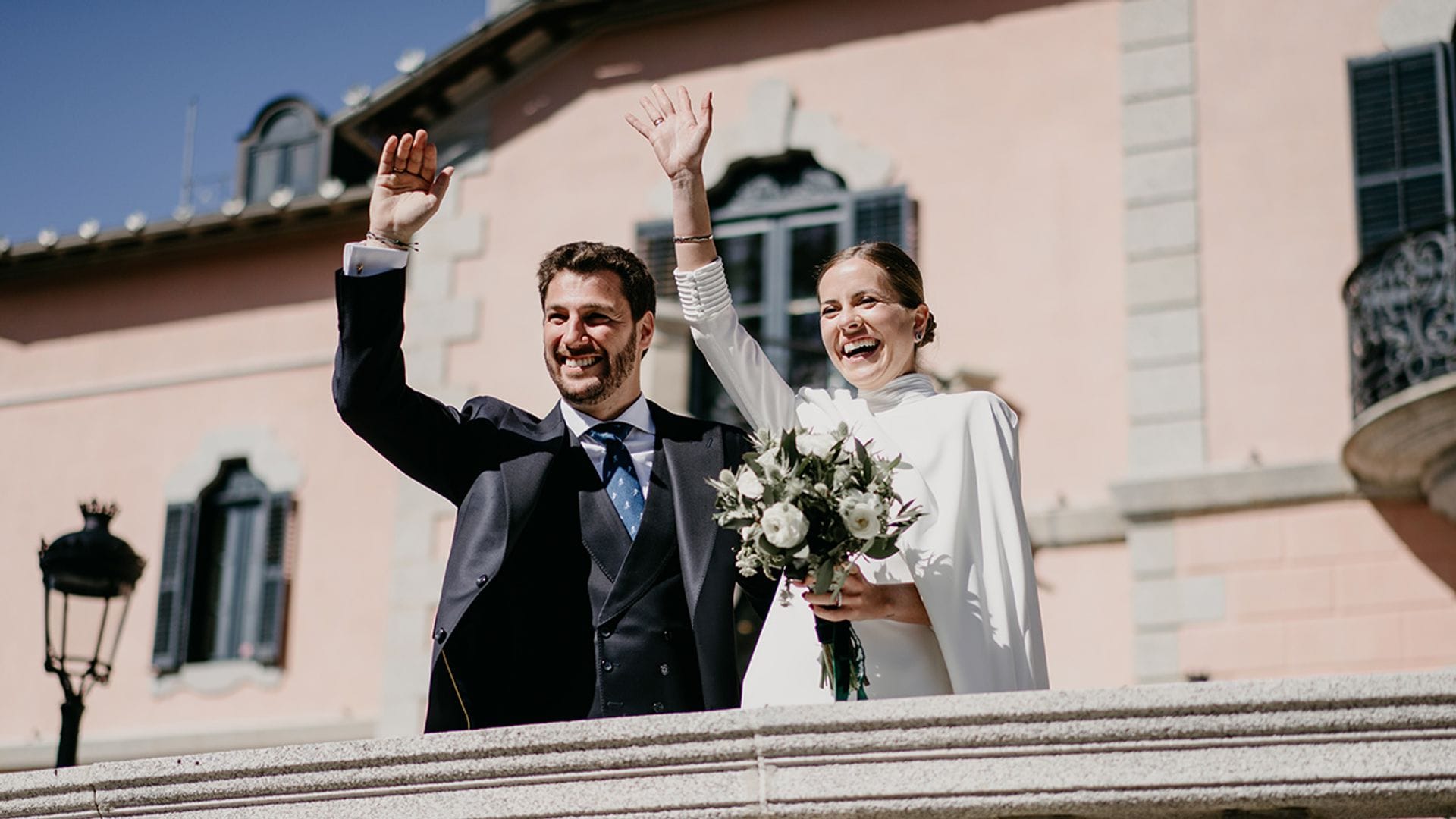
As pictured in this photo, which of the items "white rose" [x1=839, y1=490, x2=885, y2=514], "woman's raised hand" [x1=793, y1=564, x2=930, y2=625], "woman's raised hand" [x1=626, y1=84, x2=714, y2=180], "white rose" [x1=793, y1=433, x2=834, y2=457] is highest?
"woman's raised hand" [x1=626, y1=84, x2=714, y2=180]

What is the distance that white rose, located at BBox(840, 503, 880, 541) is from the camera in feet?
11.8

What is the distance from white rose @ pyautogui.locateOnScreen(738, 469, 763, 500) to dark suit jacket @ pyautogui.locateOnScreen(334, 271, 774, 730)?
0.31 meters

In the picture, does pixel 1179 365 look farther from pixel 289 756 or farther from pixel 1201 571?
pixel 289 756

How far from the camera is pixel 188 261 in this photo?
49.4ft

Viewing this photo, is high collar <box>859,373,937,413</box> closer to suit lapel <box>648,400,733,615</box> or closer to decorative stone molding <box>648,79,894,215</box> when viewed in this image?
suit lapel <box>648,400,733,615</box>

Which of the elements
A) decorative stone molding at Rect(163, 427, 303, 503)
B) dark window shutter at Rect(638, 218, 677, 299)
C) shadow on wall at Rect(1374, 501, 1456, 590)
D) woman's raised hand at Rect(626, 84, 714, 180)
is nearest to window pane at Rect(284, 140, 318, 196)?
decorative stone molding at Rect(163, 427, 303, 503)

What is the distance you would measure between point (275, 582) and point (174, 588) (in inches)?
30.1

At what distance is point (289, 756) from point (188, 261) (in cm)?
1185

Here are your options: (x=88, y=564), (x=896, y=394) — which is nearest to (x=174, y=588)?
(x=88, y=564)

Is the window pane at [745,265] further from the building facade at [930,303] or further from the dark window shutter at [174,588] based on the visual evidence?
the dark window shutter at [174,588]

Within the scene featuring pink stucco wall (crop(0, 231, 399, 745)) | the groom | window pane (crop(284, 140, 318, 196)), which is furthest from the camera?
window pane (crop(284, 140, 318, 196))

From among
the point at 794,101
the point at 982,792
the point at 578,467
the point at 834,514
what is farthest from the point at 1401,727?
the point at 794,101

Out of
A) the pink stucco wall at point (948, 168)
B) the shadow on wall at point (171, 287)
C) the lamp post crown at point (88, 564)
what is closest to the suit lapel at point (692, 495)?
the lamp post crown at point (88, 564)

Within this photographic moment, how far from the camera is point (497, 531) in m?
4.00
